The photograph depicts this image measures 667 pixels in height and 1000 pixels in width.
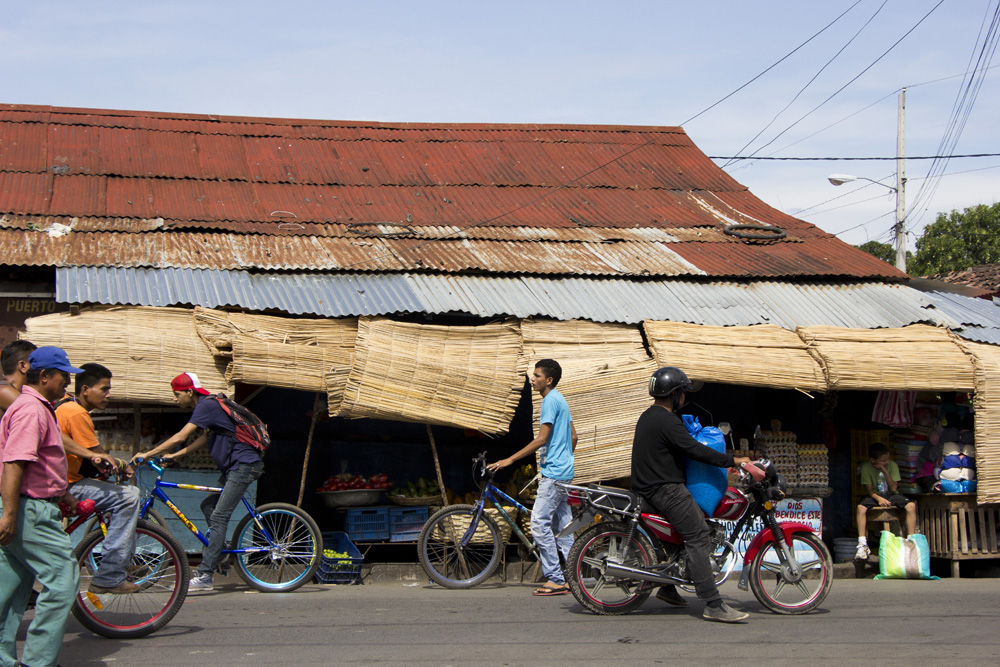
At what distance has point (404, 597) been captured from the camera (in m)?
8.15

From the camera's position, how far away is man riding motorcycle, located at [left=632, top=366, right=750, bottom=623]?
6715 millimetres

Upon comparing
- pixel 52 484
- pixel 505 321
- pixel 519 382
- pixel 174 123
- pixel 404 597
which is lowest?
pixel 404 597

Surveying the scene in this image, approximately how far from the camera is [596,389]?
934cm

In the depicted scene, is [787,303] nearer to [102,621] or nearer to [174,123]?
[102,621]

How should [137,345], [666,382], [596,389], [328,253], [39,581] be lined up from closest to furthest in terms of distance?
[39,581] → [666,382] → [137,345] → [596,389] → [328,253]

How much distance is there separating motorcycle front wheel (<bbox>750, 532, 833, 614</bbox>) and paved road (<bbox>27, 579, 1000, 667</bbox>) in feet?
0.43

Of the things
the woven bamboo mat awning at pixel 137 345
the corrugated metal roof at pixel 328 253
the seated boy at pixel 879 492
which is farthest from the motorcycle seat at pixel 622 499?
the seated boy at pixel 879 492

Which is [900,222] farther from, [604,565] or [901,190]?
[604,565]

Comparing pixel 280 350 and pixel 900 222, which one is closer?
pixel 280 350

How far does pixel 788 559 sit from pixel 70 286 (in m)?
6.80

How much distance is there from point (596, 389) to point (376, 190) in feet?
14.7

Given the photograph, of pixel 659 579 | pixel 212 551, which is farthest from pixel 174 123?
pixel 659 579

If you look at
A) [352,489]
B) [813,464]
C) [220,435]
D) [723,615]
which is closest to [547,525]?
[723,615]

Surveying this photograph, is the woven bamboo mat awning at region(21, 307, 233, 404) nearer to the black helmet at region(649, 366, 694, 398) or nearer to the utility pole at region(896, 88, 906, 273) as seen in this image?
the black helmet at region(649, 366, 694, 398)
